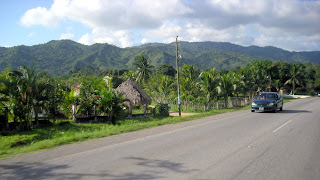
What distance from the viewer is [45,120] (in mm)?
14883

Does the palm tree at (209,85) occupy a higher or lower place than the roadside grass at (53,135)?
higher

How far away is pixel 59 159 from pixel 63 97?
34.6 ft

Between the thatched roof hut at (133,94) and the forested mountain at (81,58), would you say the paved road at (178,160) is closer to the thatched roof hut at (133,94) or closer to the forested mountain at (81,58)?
the thatched roof hut at (133,94)

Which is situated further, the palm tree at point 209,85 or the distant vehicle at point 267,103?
the palm tree at point 209,85

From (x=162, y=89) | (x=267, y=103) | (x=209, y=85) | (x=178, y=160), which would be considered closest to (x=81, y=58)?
(x=162, y=89)

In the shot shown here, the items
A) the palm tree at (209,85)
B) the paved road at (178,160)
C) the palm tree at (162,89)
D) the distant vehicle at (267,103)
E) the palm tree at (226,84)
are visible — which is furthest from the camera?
the palm tree at (162,89)

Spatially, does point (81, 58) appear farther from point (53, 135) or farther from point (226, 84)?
point (53, 135)

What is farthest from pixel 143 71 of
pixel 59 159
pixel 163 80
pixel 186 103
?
pixel 59 159

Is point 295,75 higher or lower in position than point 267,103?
higher

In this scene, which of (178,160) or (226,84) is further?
(226,84)

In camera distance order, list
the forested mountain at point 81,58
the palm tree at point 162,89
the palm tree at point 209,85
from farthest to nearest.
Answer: the forested mountain at point 81,58 < the palm tree at point 162,89 < the palm tree at point 209,85

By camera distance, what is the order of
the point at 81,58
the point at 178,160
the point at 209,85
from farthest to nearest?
the point at 81,58 → the point at 209,85 → the point at 178,160

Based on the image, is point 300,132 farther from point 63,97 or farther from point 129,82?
point 129,82

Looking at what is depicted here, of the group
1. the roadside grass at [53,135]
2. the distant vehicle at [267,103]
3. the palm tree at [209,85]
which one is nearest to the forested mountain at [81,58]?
the palm tree at [209,85]
